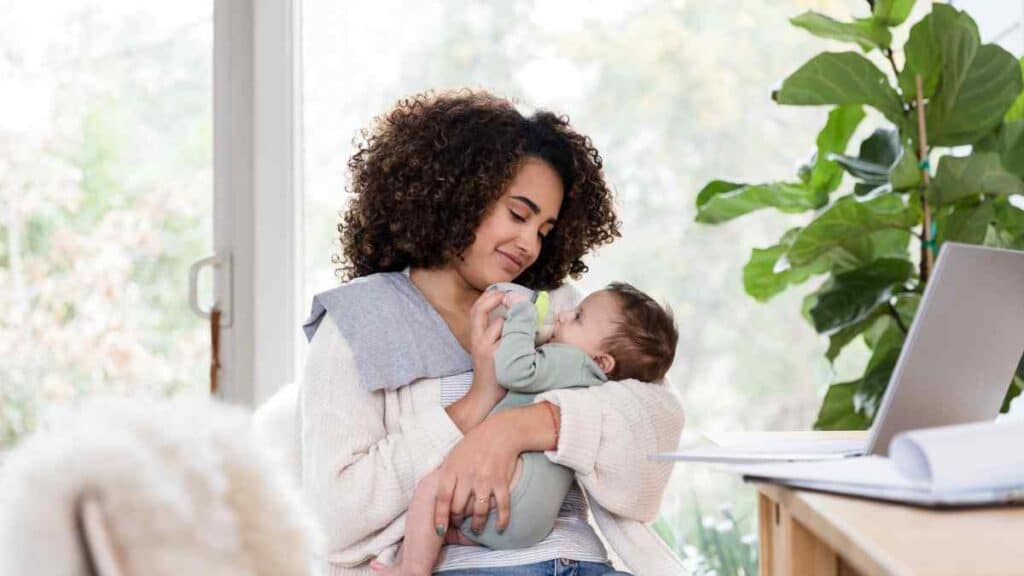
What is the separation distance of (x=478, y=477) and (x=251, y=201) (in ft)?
5.04

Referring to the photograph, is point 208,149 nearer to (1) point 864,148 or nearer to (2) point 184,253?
(2) point 184,253

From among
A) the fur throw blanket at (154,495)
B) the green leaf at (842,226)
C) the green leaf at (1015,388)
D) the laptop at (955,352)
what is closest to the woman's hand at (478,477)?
the laptop at (955,352)

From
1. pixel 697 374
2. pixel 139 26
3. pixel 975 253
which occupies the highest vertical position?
pixel 139 26

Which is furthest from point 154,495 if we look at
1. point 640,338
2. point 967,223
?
point 967,223

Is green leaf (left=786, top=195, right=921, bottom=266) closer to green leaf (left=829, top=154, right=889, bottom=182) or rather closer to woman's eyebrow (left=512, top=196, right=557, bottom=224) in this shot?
green leaf (left=829, top=154, right=889, bottom=182)

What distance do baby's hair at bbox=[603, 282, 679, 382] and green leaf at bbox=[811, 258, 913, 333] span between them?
2.63ft

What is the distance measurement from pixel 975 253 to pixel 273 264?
2054 mm

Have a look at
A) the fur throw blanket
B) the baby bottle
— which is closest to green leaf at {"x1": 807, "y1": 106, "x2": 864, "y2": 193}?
the baby bottle

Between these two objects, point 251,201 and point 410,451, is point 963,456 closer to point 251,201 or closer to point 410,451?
point 410,451

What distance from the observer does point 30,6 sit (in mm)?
2932

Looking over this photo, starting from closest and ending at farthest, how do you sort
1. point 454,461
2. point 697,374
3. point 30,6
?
point 454,461
point 30,6
point 697,374

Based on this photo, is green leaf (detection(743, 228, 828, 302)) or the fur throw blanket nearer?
the fur throw blanket

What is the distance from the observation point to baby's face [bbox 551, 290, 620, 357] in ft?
5.87

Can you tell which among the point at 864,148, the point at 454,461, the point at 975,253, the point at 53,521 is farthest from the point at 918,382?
the point at 864,148
